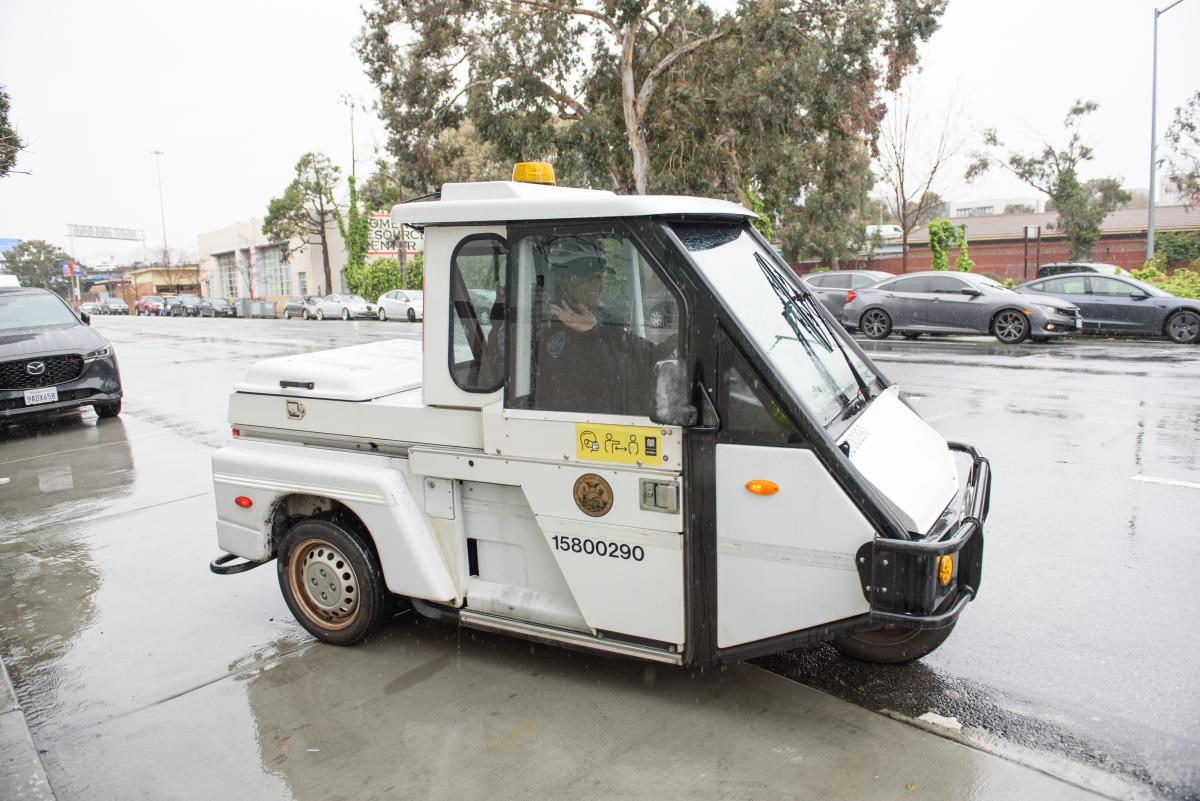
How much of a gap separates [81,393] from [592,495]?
9.91m

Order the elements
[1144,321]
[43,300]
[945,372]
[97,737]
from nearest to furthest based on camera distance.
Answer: [97,737] → [43,300] → [945,372] → [1144,321]

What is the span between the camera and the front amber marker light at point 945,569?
9.77 ft

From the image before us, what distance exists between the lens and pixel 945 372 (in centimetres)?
1296

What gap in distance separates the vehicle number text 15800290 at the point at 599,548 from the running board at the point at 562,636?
0.38 meters

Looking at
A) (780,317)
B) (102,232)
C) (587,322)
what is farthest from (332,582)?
(102,232)

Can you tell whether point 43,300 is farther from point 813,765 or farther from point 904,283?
point 904,283

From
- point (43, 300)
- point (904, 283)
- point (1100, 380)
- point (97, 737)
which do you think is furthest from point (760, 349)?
point (904, 283)

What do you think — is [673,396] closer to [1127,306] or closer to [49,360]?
[49,360]

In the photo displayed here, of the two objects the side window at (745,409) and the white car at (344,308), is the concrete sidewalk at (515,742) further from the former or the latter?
the white car at (344,308)

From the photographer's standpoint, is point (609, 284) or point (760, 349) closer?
point (760, 349)

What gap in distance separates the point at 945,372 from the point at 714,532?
35.7 ft

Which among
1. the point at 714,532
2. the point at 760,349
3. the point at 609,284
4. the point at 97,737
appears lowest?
the point at 97,737

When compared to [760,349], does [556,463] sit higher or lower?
lower

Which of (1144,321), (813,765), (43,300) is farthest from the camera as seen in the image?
(1144,321)
